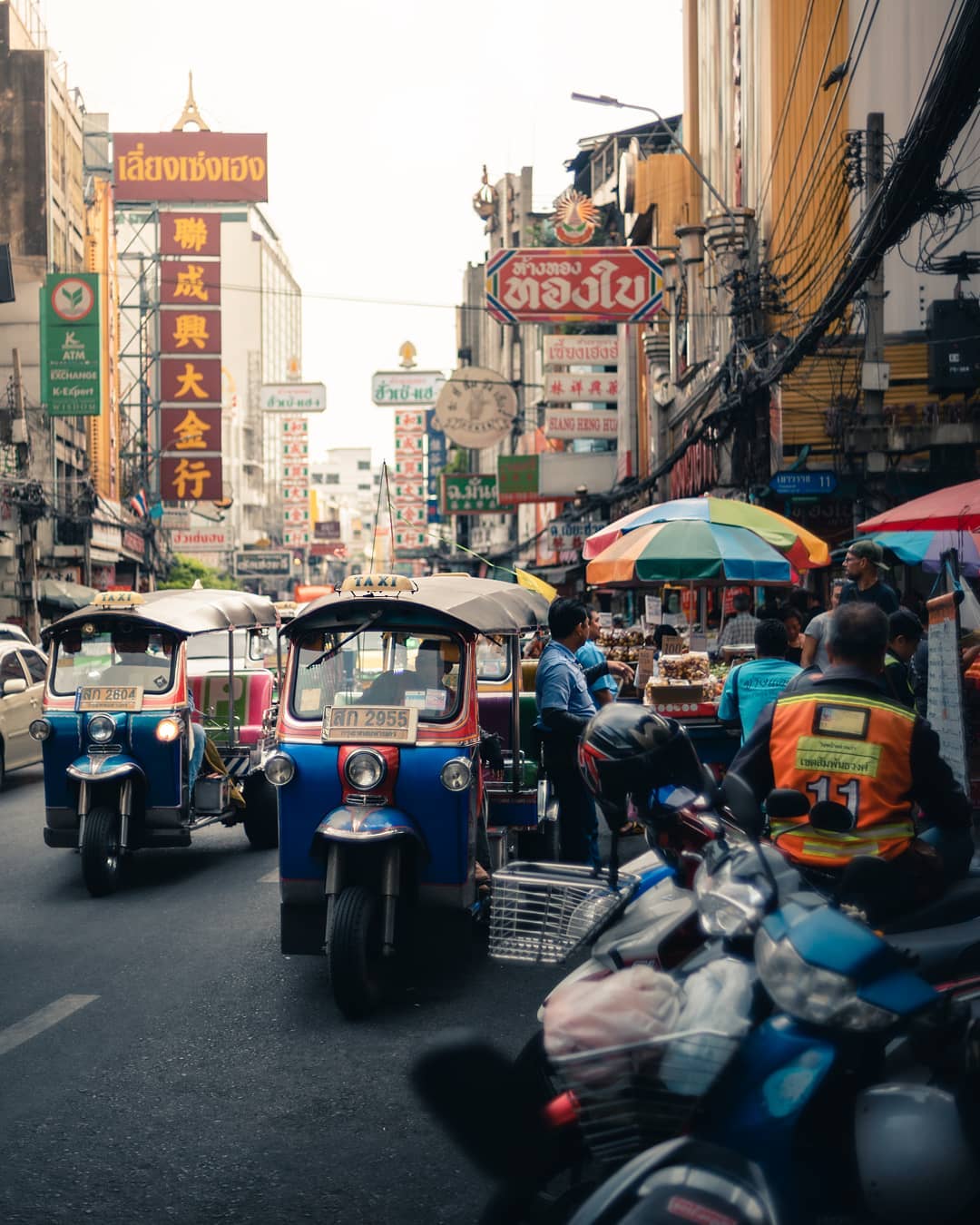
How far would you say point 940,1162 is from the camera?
2.56m

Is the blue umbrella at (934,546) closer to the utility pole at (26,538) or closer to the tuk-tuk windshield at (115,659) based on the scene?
the tuk-tuk windshield at (115,659)

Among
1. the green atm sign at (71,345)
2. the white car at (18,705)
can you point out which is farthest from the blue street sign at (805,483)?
the green atm sign at (71,345)

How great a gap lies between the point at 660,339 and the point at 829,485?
16101mm

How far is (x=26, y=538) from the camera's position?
3850 cm

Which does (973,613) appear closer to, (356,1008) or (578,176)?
(356,1008)

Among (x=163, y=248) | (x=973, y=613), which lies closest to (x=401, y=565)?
(x=163, y=248)

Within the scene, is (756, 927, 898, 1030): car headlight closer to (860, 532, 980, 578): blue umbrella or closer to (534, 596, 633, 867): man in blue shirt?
(534, 596, 633, 867): man in blue shirt

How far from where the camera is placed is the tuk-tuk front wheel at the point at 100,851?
30.0 feet

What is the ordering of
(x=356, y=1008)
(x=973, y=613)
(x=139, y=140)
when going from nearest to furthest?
(x=356, y=1008), (x=973, y=613), (x=139, y=140)

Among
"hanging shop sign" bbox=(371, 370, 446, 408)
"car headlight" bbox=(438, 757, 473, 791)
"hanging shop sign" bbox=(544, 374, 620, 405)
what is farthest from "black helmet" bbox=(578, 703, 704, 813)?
"hanging shop sign" bbox=(371, 370, 446, 408)

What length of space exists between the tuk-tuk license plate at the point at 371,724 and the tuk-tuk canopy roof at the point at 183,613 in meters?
3.33

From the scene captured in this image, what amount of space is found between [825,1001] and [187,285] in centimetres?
4626

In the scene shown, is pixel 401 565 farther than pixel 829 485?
Yes

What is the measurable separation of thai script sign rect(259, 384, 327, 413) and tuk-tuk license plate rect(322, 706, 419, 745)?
218 feet
